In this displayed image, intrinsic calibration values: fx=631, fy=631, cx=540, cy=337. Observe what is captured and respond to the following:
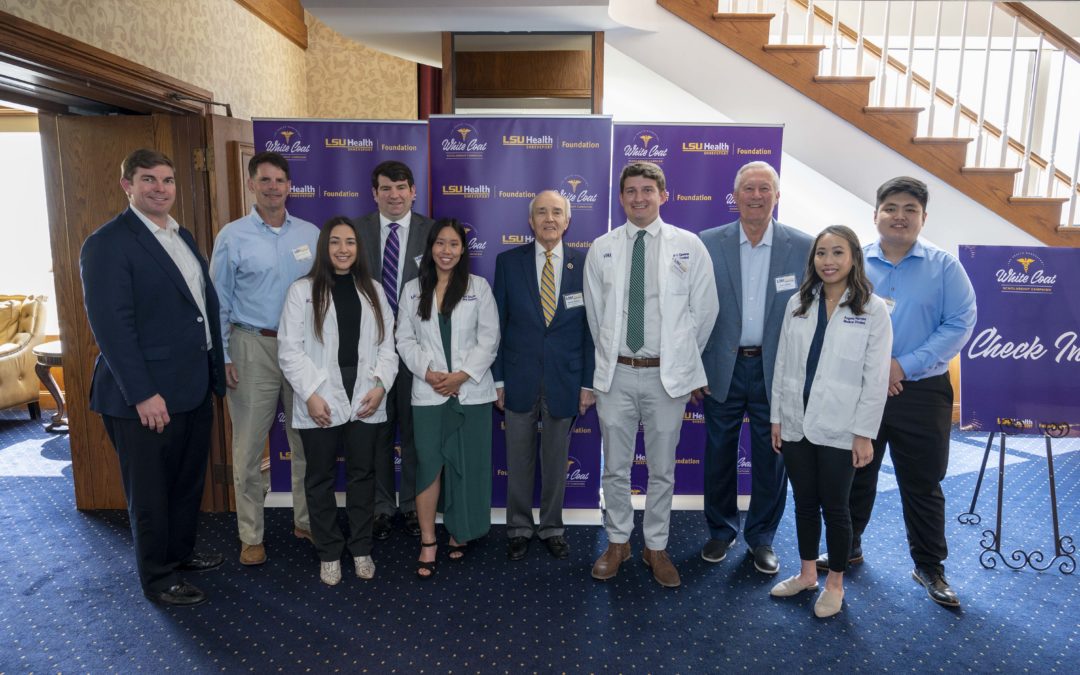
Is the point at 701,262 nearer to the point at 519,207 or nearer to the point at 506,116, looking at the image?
the point at 519,207

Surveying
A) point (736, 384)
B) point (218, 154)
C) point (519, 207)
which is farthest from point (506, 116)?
point (736, 384)

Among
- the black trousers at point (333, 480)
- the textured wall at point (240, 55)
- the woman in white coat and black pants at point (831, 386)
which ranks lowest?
the black trousers at point (333, 480)

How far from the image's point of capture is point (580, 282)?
2.88m

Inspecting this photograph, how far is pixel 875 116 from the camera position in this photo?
391 cm

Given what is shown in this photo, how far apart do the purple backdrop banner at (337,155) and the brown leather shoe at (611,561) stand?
213cm

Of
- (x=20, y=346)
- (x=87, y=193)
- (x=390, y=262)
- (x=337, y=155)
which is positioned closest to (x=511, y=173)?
(x=390, y=262)

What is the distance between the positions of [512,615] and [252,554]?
1.32 m

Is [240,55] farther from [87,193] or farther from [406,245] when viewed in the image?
[406,245]

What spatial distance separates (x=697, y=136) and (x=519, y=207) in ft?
3.44

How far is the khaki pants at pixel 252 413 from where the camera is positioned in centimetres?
290

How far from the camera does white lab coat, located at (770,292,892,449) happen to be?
91.2 inches

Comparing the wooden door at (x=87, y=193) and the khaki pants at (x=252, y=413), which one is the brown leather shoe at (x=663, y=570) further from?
the wooden door at (x=87, y=193)

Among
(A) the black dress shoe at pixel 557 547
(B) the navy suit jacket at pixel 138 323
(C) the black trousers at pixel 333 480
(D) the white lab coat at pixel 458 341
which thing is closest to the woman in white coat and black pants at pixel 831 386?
(A) the black dress shoe at pixel 557 547

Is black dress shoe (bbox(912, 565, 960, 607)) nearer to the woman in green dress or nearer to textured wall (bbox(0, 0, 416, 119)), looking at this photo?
the woman in green dress
